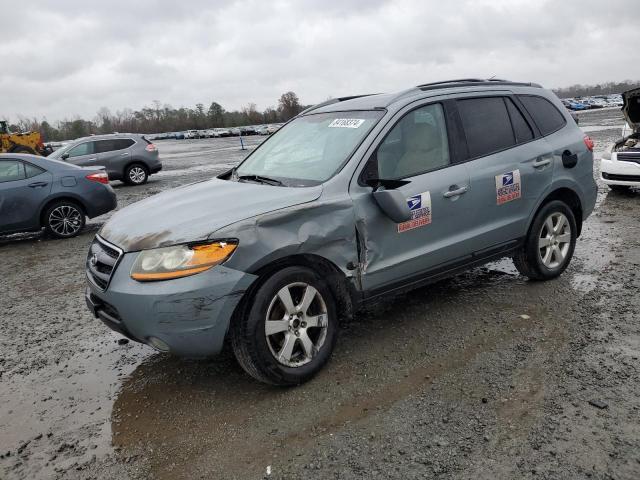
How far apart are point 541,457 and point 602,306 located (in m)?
2.21

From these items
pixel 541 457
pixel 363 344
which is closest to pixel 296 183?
pixel 363 344

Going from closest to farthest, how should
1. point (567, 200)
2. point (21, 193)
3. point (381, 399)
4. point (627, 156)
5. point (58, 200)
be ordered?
point (381, 399) → point (567, 200) → point (21, 193) → point (58, 200) → point (627, 156)

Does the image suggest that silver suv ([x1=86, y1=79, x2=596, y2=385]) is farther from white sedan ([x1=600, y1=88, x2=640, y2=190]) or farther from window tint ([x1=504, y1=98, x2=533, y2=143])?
white sedan ([x1=600, y1=88, x2=640, y2=190])

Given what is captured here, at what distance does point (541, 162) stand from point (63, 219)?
743cm

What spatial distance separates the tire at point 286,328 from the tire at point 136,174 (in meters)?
14.1

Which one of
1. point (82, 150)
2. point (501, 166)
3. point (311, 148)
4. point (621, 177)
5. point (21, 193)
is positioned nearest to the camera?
point (311, 148)

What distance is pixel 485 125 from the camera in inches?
170

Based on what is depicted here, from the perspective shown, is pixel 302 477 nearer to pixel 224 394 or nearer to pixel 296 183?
pixel 224 394

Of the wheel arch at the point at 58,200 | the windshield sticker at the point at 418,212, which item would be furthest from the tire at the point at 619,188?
the wheel arch at the point at 58,200

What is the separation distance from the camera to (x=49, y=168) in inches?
340

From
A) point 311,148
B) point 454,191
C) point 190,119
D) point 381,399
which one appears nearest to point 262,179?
point 311,148

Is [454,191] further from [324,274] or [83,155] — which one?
[83,155]

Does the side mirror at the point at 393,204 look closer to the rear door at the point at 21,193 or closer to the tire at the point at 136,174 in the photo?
the rear door at the point at 21,193

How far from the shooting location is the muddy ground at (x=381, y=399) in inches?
104
